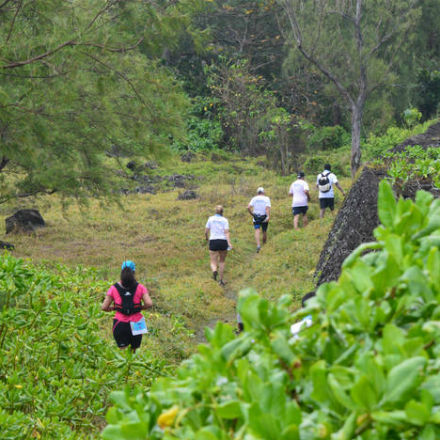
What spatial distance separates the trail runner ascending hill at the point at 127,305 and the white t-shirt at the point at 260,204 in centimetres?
727

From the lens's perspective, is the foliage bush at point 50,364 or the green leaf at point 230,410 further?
the foliage bush at point 50,364

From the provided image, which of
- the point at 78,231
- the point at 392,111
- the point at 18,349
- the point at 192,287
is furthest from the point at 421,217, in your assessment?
the point at 392,111

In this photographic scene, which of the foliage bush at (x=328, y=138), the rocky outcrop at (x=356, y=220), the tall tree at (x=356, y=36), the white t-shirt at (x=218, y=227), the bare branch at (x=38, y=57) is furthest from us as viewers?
the foliage bush at (x=328, y=138)

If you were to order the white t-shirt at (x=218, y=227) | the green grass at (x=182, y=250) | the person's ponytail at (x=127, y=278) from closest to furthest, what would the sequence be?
the person's ponytail at (x=127, y=278), the green grass at (x=182, y=250), the white t-shirt at (x=218, y=227)

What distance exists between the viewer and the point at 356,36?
19828 millimetres

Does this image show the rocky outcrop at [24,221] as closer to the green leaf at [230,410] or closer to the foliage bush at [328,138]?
the foliage bush at [328,138]

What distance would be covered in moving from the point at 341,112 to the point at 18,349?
92.1 feet

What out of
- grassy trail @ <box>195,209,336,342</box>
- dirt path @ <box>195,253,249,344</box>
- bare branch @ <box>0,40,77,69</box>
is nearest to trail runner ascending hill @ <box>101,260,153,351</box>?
dirt path @ <box>195,253,249,344</box>

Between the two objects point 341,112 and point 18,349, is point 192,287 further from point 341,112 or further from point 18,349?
point 341,112

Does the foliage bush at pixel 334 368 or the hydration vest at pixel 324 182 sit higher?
the foliage bush at pixel 334 368

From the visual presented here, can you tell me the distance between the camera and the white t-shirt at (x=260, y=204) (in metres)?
13.0

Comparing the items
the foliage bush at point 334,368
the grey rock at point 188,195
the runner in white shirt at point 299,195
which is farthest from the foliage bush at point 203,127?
the foliage bush at point 334,368

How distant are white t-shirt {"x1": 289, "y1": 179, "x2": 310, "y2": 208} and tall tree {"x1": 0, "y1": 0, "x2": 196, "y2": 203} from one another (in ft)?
12.3

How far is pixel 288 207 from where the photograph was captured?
17516 millimetres
